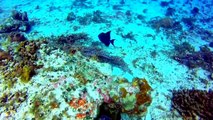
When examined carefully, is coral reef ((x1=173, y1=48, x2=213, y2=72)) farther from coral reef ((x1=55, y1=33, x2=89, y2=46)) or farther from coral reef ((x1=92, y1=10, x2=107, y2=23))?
coral reef ((x1=92, y1=10, x2=107, y2=23))

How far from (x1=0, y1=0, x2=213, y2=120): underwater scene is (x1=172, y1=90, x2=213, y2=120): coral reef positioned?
0.03 meters

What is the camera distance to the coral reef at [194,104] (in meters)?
6.41

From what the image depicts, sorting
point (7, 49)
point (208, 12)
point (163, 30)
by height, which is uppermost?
point (7, 49)

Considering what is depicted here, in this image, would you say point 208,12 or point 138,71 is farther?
point 208,12

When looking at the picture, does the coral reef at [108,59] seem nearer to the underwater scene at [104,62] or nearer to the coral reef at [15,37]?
the underwater scene at [104,62]

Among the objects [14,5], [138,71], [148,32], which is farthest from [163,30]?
[14,5]

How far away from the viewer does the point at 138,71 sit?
8.22 meters

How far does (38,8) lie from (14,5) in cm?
199

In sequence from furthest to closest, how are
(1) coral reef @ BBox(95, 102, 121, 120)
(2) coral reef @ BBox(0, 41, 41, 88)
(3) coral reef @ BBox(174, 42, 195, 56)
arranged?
(3) coral reef @ BBox(174, 42, 195, 56)
(2) coral reef @ BBox(0, 41, 41, 88)
(1) coral reef @ BBox(95, 102, 121, 120)

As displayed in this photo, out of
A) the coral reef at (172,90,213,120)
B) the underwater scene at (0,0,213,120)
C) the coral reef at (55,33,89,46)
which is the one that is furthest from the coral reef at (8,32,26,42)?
the coral reef at (172,90,213,120)

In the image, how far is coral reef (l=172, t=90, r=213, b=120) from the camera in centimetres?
641

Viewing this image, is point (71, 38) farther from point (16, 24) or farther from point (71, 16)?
point (16, 24)

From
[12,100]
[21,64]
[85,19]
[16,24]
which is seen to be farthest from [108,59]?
[16,24]

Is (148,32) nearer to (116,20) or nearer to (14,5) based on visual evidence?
(116,20)
